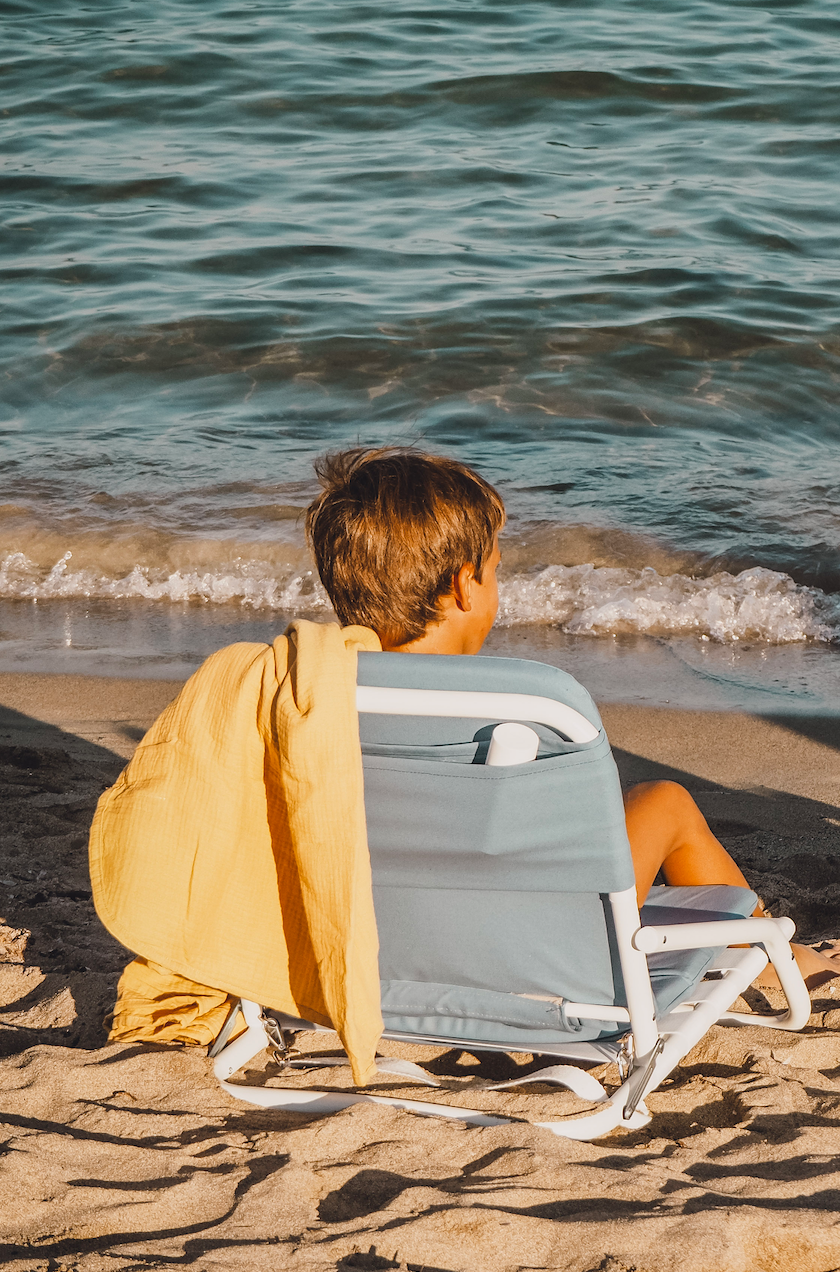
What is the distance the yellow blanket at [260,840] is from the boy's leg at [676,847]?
730mm

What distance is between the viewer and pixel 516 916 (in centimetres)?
207

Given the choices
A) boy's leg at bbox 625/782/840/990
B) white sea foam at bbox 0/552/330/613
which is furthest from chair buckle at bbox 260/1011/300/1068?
white sea foam at bbox 0/552/330/613

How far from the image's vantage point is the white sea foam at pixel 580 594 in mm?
5105

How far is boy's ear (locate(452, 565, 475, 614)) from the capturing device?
2.14 meters

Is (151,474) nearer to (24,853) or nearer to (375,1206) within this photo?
(24,853)

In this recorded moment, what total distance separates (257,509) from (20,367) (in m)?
2.82

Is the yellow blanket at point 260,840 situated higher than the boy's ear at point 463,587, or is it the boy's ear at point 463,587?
the boy's ear at point 463,587

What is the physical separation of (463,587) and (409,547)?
126 millimetres

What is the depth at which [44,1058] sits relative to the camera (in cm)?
→ 232

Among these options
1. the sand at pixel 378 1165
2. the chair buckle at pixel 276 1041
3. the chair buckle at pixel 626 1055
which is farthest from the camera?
the chair buckle at pixel 276 1041

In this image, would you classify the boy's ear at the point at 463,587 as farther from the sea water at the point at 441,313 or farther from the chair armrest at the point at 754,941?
the sea water at the point at 441,313

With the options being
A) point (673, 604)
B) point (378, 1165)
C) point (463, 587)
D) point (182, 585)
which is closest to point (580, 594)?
point (673, 604)

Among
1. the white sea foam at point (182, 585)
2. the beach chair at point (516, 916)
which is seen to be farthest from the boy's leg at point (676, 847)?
the white sea foam at point (182, 585)

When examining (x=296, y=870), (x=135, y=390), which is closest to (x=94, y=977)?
(x=296, y=870)
